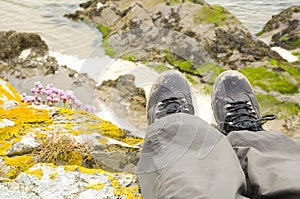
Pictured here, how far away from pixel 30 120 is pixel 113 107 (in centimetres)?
313

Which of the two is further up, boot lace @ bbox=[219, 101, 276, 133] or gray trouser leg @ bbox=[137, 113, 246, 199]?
gray trouser leg @ bbox=[137, 113, 246, 199]

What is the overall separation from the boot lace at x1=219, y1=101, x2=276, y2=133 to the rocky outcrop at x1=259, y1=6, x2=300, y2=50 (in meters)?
9.15

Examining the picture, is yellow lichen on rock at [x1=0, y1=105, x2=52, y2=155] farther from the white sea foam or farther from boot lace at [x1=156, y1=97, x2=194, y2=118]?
the white sea foam

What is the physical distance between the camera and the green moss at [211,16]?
33.0ft

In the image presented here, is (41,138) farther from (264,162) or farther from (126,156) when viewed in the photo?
(264,162)

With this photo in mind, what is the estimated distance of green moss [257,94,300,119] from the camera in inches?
273

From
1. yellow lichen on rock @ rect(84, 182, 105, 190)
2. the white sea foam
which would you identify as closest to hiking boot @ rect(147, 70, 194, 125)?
yellow lichen on rock @ rect(84, 182, 105, 190)

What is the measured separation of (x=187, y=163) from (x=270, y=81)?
19.4ft

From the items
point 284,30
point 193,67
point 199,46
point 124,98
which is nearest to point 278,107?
point 193,67

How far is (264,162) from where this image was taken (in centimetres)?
232

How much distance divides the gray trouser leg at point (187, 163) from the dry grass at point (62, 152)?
605 mm

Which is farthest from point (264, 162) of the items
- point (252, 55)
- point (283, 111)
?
point (252, 55)

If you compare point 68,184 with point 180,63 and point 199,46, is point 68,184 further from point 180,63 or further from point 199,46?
point 199,46

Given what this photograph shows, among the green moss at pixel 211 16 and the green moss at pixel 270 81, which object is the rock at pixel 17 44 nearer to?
the green moss at pixel 211 16
